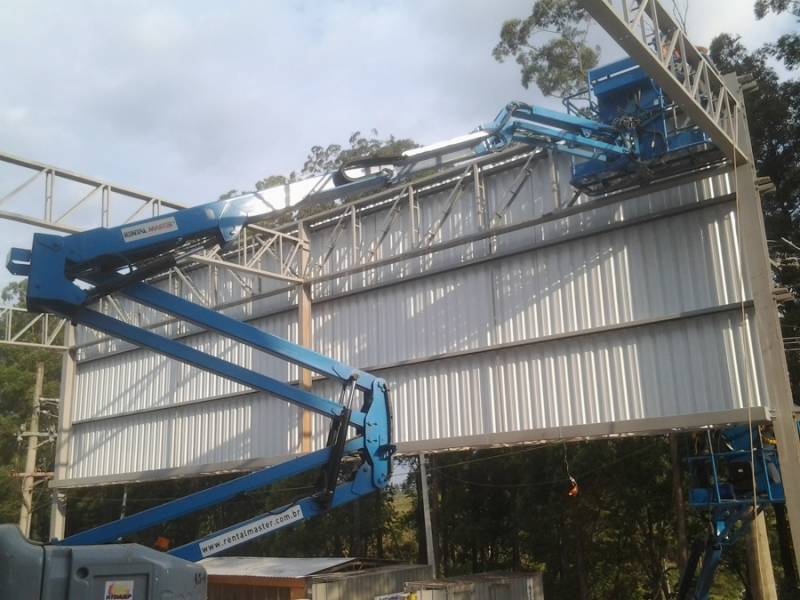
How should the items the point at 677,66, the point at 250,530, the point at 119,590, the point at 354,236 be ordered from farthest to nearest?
the point at 354,236
the point at 677,66
the point at 250,530
the point at 119,590

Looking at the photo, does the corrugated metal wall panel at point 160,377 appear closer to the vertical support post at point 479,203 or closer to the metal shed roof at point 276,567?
Result: the metal shed roof at point 276,567

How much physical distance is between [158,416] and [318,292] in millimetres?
7709

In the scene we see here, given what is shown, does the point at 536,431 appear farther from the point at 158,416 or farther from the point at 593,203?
the point at 158,416

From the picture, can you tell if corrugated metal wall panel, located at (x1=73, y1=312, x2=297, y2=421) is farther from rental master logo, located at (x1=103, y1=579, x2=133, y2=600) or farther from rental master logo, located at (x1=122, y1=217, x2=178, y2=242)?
rental master logo, located at (x1=103, y1=579, x2=133, y2=600)

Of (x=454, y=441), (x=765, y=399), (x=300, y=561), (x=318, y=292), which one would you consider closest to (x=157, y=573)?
(x=765, y=399)

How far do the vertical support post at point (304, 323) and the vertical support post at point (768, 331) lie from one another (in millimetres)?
10790

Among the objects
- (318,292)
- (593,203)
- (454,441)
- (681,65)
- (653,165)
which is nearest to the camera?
(681,65)

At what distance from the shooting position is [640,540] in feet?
83.2

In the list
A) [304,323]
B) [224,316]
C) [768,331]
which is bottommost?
[224,316]

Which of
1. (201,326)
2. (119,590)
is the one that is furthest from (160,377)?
(119,590)

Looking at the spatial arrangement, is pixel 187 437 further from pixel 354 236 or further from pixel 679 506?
pixel 679 506

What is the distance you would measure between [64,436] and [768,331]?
23565 mm

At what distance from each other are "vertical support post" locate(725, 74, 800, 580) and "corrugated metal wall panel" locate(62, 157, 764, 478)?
0.35m

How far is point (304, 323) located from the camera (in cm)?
2031
